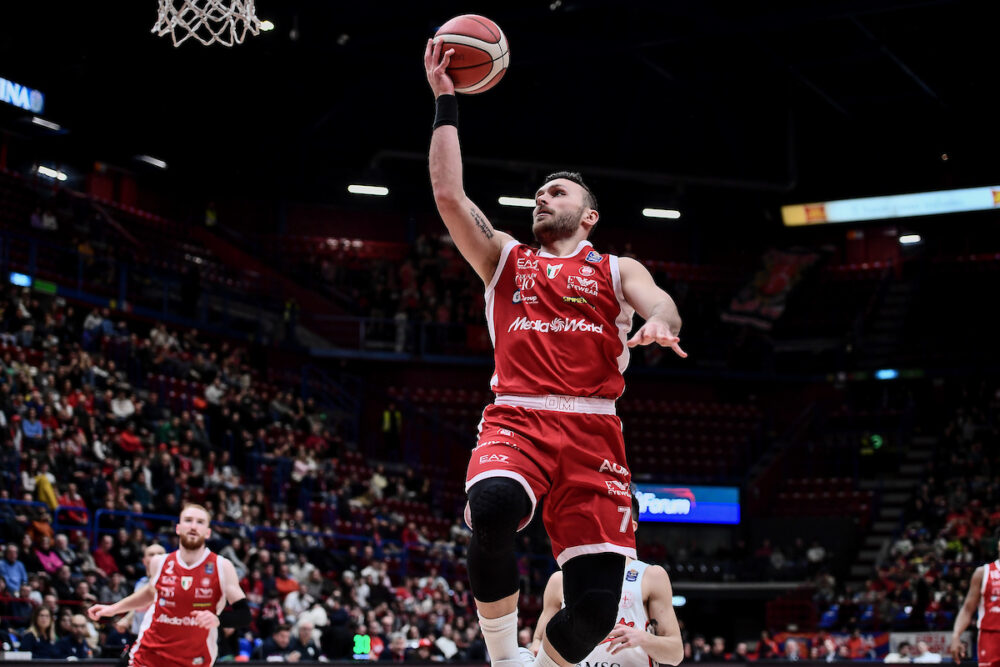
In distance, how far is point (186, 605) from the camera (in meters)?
8.88

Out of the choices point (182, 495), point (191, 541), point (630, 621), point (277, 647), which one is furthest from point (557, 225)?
point (182, 495)

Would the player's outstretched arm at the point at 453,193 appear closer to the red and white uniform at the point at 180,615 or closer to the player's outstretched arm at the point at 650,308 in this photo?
the player's outstretched arm at the point at 650,308

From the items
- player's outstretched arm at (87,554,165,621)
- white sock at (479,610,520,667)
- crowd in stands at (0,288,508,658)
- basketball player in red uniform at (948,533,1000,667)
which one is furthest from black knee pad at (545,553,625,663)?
crowd in stands at (0,288,508,658)

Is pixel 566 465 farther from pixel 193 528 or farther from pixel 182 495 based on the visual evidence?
pixel 182 495

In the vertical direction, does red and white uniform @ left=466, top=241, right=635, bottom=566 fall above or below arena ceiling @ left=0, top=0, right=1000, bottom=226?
below

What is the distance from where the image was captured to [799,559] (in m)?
29.2

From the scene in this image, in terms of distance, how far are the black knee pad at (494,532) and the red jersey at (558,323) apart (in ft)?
1.81

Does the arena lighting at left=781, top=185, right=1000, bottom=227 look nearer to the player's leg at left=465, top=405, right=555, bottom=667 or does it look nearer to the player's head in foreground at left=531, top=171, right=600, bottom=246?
the player's head in foreground at left=531, top=171, right=600, bottom=246

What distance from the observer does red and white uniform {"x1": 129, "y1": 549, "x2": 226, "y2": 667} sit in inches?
344

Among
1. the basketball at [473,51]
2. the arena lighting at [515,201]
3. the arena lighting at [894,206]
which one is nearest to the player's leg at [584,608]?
the basketball at [473,51]

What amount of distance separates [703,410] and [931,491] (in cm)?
662

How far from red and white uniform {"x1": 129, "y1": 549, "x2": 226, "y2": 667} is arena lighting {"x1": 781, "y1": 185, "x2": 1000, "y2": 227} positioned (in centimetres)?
2899

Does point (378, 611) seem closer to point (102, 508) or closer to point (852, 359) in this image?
point (102, 508)

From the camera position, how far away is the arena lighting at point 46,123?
27172mm
